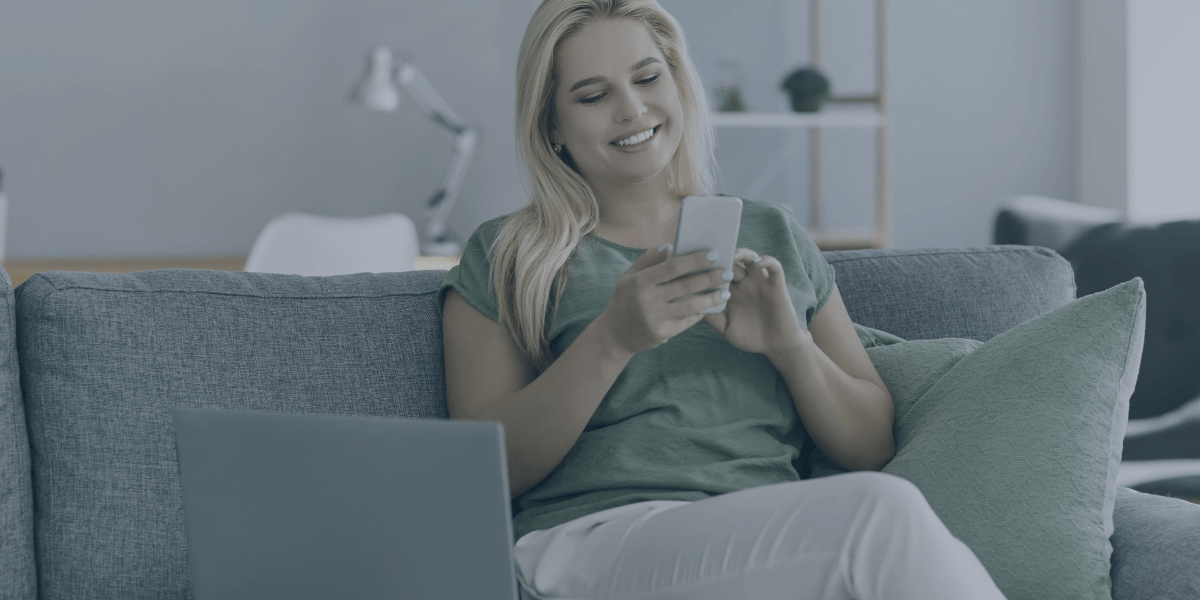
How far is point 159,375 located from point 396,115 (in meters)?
2.70

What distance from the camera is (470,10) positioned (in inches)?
143

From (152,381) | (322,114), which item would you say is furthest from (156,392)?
(322,114)

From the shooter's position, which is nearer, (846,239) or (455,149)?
(846,239)

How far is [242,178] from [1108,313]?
319 centimetres

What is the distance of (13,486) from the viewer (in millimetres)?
1003

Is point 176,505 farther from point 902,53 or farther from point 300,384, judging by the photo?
point 902,53

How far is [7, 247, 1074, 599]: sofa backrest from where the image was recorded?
1022 millimetres

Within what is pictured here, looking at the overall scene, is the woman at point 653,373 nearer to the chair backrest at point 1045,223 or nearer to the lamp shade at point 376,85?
the chair backrest at point 1045,223

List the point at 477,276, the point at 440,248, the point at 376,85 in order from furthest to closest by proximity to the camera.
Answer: the point at 440,248 → the point at 376,85 → the point at 477,276

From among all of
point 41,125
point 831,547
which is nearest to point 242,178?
point 41,125

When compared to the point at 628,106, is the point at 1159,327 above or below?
below

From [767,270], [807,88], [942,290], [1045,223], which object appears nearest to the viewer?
[767,270]

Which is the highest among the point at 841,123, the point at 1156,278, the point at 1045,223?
the point at 841,123

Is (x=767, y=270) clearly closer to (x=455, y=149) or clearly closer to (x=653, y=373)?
(x=653, y=373)
